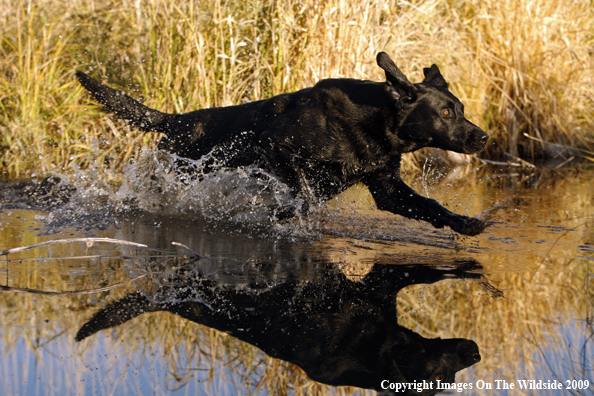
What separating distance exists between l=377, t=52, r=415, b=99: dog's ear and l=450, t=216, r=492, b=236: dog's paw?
0.94m

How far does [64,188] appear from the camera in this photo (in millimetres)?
5539

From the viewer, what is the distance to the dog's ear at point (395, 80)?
4.16m

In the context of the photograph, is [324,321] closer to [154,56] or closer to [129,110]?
[129,110]

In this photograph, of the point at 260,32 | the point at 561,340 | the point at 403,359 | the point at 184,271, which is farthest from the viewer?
the point at 260,32

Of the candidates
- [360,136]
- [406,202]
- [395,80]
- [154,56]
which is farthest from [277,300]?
[154,56]

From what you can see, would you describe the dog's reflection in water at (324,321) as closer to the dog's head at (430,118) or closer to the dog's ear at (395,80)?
the dog's head at (430,118)

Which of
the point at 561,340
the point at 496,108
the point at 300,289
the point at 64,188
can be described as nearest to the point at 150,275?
the point at 300,289

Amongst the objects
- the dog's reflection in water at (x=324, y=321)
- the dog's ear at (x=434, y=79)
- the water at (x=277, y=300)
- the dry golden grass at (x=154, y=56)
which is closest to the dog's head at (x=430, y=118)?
the dog's ear at (x=434, y=79)

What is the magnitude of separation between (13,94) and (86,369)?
4991 millimetres

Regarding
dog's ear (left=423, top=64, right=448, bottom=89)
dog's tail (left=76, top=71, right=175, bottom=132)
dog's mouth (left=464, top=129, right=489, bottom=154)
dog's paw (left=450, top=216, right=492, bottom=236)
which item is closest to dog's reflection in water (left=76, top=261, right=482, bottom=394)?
dog's paw (left=450, top=216, right=492, bottom=236)

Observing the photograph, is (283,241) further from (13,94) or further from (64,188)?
(13,94)

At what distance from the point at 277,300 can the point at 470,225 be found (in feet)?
5.44

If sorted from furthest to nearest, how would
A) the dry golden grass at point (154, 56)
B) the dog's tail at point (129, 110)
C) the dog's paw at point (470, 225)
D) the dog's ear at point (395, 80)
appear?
1. the dry golden grass at point (154, 56)
2. the dog's tail at point (129, 110)
3. the dog's ear at point (395, 80)
4. the dog's paw at point (470, 225)

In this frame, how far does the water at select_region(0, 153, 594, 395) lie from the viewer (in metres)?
2.22
